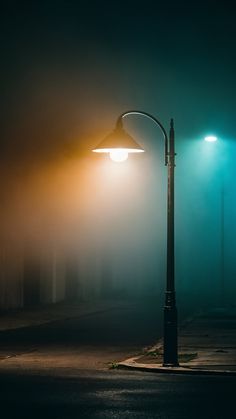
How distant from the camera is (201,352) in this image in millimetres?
22859

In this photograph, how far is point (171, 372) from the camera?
18.7 meters

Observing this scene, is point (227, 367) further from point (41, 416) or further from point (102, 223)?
point (102, 223)

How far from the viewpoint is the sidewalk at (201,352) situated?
62.3 feet

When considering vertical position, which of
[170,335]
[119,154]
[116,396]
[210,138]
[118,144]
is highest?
[210,138]

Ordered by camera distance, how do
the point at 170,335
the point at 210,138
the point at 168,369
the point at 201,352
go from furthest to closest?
the point at 210,138, the point at 201,352, the point at 170,335, the point at 168,369

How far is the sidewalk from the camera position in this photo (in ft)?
62.3

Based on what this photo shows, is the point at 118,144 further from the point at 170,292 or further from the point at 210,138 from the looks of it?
the point at 210,138

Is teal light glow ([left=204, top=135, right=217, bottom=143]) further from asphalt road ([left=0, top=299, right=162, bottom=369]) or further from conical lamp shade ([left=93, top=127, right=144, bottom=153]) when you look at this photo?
conical lamp shade ([left=93, top=127, right=144, bottom=153])

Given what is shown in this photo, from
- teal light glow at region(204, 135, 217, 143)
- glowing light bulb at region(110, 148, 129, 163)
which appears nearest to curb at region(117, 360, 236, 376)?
glowing light bulb at region(110, 148, 129, 163)

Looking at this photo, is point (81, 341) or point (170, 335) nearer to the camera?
point (170, 335)

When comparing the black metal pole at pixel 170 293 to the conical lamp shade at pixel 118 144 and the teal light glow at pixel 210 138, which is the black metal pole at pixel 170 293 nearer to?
the conical lamp shade at pixel 118 144

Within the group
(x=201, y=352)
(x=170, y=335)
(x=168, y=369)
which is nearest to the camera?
(x=168, y=369)

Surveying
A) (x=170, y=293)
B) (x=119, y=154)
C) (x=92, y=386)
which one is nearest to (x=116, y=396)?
(x=92, y=386)

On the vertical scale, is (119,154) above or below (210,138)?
below
